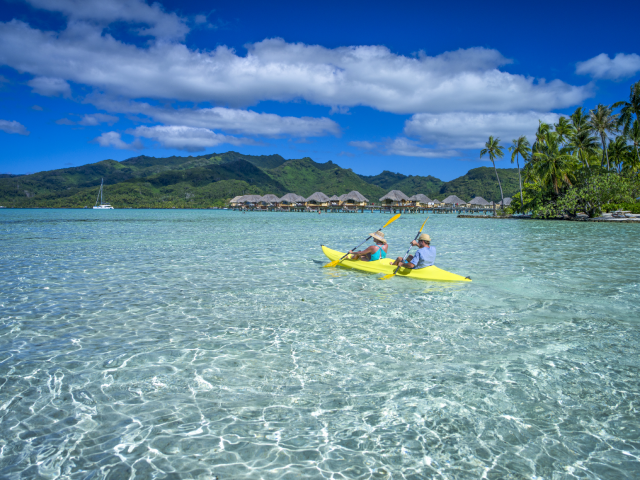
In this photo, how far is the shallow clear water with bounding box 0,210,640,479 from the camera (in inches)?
124

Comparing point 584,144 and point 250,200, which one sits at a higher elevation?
point 584,144

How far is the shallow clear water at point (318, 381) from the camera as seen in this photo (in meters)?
3.15

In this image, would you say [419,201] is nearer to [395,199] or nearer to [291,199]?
[395,199]

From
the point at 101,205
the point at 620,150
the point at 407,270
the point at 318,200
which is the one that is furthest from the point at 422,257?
the point at 101,205

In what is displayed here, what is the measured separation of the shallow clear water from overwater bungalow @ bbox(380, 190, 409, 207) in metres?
77.4

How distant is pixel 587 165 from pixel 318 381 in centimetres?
5151

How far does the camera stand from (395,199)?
8575 centimetres

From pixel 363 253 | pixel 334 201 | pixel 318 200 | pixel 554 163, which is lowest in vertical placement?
pixel 363 253

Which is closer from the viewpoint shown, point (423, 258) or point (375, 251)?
point (423, 258)

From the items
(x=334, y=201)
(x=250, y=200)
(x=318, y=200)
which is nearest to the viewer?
(x=318, y=200)

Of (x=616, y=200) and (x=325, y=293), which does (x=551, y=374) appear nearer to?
(x=325, y=293)

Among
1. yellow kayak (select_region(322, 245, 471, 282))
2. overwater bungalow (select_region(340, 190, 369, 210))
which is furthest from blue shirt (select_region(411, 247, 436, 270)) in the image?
overwater bungalow (select_region(340, 190, 369, 210))

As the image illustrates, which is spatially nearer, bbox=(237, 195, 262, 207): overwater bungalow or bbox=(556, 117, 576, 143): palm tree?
bbox=(556, 117, 576, 143): palm tree

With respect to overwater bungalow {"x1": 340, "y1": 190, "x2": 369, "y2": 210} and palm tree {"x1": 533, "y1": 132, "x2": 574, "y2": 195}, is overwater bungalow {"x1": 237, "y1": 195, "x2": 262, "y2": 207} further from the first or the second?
palm tree {"x1": 533, "y1": 132, "x2": 574, "y2": 195}
